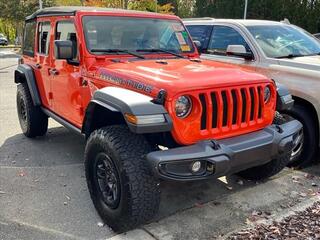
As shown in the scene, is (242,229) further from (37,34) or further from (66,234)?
(37,34)

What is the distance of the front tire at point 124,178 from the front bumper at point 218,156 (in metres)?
0.19

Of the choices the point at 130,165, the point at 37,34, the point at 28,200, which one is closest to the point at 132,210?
the point at 130,165

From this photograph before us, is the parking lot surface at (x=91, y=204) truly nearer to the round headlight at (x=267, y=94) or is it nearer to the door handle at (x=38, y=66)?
the round headlight at (x=267, y=94)

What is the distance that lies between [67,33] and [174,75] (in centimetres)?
176

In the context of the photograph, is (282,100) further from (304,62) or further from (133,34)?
(133,34)

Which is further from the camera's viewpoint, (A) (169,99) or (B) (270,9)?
(B) (270,9)

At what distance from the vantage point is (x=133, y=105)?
304 centimetres

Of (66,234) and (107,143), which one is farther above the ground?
(107,143)

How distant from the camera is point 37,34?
18.5 feet

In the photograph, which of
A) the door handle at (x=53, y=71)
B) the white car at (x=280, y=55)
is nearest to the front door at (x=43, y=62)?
the door handle at (x=53, y=71)

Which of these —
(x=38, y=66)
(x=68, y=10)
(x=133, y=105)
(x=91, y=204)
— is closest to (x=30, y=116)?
(x=38, y=66)

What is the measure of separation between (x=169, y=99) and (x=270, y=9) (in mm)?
27350

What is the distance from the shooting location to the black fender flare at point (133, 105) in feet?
9.75

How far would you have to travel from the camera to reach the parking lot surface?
3.44 metres
